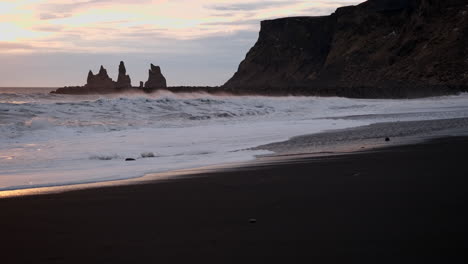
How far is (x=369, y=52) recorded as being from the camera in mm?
87188

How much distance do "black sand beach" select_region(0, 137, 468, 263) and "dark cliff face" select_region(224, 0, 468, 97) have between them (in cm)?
4541

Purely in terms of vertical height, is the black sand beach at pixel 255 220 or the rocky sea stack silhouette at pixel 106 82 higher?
the black sand beach at pixel 255 220

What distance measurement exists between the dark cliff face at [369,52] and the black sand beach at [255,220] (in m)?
45.4

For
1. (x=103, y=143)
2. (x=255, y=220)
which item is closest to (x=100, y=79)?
(x=103, y=143)

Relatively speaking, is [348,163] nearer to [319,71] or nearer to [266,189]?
[266,189]

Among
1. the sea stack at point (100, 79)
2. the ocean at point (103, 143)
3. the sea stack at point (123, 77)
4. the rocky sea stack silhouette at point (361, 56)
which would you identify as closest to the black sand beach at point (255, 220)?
the ocean at point (103, 143)

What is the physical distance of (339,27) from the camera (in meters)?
97.8

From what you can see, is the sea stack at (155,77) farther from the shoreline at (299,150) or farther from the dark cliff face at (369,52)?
the shoreline at (299,150)

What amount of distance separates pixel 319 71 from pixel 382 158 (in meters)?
94.5

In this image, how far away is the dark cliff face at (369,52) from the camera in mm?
64312

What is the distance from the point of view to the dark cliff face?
6431 centimetres

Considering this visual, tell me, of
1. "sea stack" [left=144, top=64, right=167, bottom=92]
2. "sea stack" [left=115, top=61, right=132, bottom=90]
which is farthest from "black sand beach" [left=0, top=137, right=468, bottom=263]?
"sea stack" [left=144, top=64, right=167, bottom=92]

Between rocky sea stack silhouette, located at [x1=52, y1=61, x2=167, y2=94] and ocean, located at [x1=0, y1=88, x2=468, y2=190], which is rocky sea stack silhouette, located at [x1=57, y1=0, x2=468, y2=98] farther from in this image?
ocean, located at [x1=0, y1=88, x2=468, y2=190]

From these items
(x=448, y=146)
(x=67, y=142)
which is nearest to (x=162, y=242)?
(x=448, y=146)
